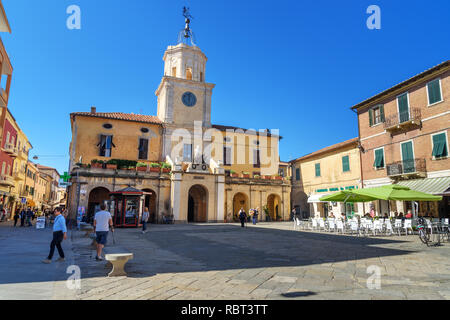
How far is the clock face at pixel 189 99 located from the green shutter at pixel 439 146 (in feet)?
74.4

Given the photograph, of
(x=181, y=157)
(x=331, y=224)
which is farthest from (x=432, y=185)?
(x=181, y=157)

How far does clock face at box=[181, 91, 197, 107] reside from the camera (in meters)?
32.5

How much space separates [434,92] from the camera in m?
18.9

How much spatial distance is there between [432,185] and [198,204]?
19.3m

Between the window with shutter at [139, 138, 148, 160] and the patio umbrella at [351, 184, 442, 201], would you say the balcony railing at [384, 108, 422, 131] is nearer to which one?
the patio umbrella at [351, 184, 442, 201]

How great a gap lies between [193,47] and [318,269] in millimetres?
31342

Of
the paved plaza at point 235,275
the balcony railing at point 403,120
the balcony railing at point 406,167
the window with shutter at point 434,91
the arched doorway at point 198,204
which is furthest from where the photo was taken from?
the arched doorway at point 198,204

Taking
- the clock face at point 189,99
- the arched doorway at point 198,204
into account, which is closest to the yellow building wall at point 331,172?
the arched doorway at point 198,204

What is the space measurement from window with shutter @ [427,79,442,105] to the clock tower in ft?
67.5

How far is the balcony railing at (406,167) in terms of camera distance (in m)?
19.3

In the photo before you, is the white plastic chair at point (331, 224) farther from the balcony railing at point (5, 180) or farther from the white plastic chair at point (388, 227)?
the balcony railing at point (5, 180)

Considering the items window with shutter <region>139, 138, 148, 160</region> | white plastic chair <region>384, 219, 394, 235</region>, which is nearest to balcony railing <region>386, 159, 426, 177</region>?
white plastic chair <region>384, 219, 394, 235</region>

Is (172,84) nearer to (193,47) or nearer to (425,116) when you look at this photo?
(193,47)
